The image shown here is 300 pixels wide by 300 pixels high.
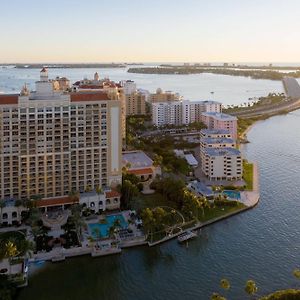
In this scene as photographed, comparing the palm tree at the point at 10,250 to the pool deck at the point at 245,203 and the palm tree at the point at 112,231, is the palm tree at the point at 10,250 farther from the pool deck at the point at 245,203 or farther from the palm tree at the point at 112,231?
the pool deck at the point at 245,203

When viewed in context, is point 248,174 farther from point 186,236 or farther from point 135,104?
point 135,104

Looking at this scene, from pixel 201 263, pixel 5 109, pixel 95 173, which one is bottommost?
pixel 201 263

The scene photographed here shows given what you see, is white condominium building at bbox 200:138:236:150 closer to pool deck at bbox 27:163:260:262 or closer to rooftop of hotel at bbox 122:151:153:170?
rooftop of hotel at bbox 122:151:153:170

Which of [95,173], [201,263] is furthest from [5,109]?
[201,263]

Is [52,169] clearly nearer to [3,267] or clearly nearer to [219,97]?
[3,267]

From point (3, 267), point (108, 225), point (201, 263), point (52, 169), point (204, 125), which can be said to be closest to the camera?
point (3, 267)

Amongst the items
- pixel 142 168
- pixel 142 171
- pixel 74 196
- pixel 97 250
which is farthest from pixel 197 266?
pixel 142 168

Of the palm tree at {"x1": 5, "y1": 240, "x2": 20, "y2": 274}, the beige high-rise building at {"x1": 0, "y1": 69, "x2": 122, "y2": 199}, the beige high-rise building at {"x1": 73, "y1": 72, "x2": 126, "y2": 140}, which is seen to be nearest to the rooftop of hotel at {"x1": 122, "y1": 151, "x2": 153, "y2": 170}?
the beige high-rise building at {"x1": 73, "y1": 72, "x2": 126, "y2": 140}

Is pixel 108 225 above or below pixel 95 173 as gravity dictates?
below
